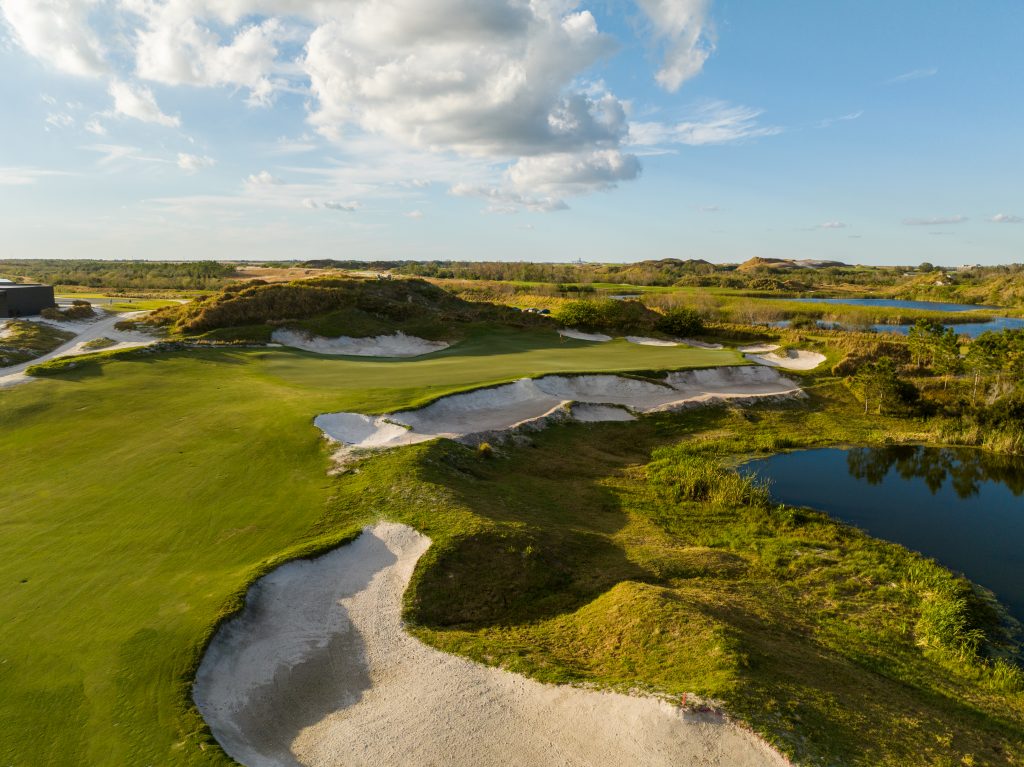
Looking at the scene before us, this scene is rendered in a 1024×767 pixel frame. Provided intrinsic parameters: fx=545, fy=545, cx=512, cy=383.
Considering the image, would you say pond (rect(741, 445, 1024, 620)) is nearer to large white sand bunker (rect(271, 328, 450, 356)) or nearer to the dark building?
large white sand bunker (rect(271, 328, 450, 356))

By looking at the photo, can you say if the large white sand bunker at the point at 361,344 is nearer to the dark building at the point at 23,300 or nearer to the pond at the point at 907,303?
the dark building at the point at 23,300

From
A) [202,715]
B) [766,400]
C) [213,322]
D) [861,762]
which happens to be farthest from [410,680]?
[213,322]

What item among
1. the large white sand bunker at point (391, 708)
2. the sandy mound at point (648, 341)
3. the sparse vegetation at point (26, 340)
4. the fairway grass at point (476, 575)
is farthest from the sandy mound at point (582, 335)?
the large white sand bunker at point (391, 708)

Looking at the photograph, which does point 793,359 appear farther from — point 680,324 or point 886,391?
point 886,391

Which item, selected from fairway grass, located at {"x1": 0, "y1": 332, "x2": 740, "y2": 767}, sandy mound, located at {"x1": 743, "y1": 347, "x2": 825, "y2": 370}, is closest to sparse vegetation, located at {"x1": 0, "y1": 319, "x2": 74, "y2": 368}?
fairway grass, located at {"x1": 0, "y1": 332, "x2": 740, "y2": 767}

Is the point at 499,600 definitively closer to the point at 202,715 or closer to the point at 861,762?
the point at 202,715

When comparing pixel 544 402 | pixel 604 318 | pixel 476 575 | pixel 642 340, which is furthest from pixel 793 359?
pixel 476 575
